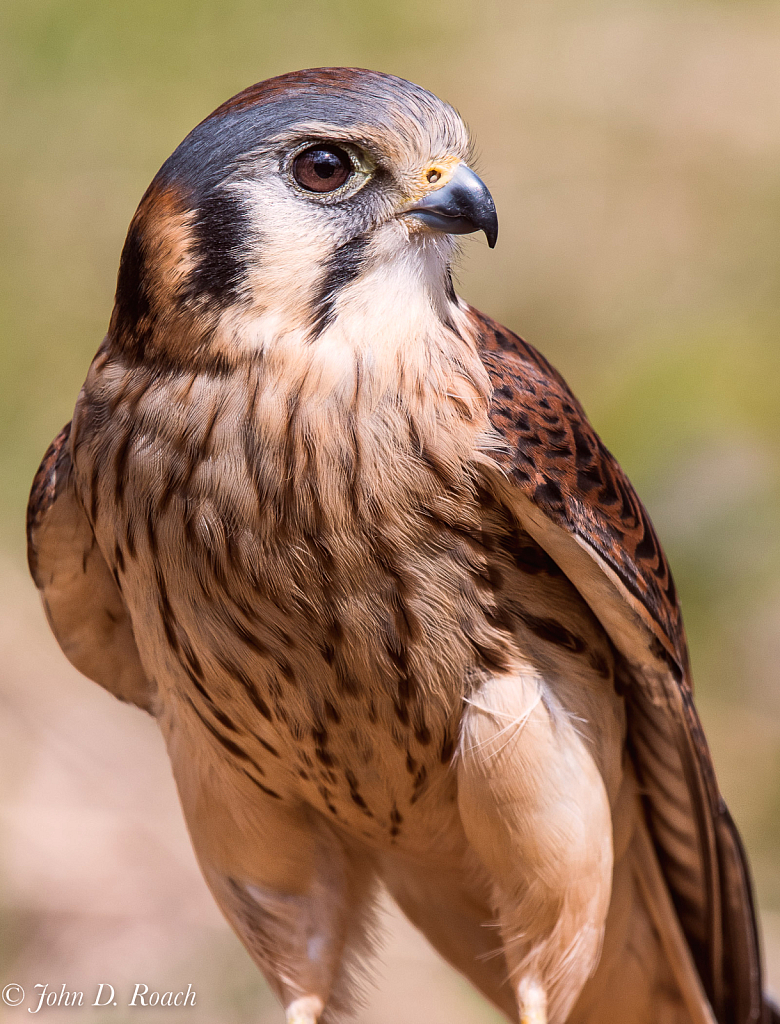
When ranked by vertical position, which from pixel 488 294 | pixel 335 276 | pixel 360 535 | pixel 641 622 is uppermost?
pixel 335 276

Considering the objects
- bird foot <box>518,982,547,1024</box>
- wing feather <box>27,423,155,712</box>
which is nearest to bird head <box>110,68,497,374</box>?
wing feather <box>27,423,155,712</box>

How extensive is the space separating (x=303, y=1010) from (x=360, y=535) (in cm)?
147

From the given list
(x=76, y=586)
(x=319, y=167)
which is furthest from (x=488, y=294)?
(x=319, y=167)

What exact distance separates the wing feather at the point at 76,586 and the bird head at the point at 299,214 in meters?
0.55

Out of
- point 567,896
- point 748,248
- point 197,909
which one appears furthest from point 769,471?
point 567,896

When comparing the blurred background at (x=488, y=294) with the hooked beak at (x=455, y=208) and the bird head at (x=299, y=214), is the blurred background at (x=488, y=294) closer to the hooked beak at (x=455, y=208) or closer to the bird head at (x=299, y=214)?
the bird head at (x=299, y=214)

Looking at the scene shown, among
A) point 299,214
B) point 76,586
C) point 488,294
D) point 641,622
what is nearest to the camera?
point 299,214

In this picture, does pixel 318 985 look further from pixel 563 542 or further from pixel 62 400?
pixel 62 400

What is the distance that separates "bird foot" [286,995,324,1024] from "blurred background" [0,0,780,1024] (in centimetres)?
143

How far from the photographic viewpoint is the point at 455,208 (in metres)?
2.47

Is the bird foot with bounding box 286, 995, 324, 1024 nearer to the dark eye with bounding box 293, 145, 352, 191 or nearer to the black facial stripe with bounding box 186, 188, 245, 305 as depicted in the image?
the black facial stripe with bounding box 186, 188, 245, 305

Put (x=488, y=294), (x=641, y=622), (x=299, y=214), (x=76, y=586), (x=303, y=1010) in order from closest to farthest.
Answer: (x=299, y=214) → (x=641, y=622) → (x=76, y=586) → (x=303, y=1010) → (x=488, y=294)

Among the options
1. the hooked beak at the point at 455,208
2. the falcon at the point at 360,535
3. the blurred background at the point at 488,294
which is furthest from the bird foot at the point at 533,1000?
the hooked beak at the point at 455,208

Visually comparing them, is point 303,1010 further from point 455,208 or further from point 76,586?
point 455,208
